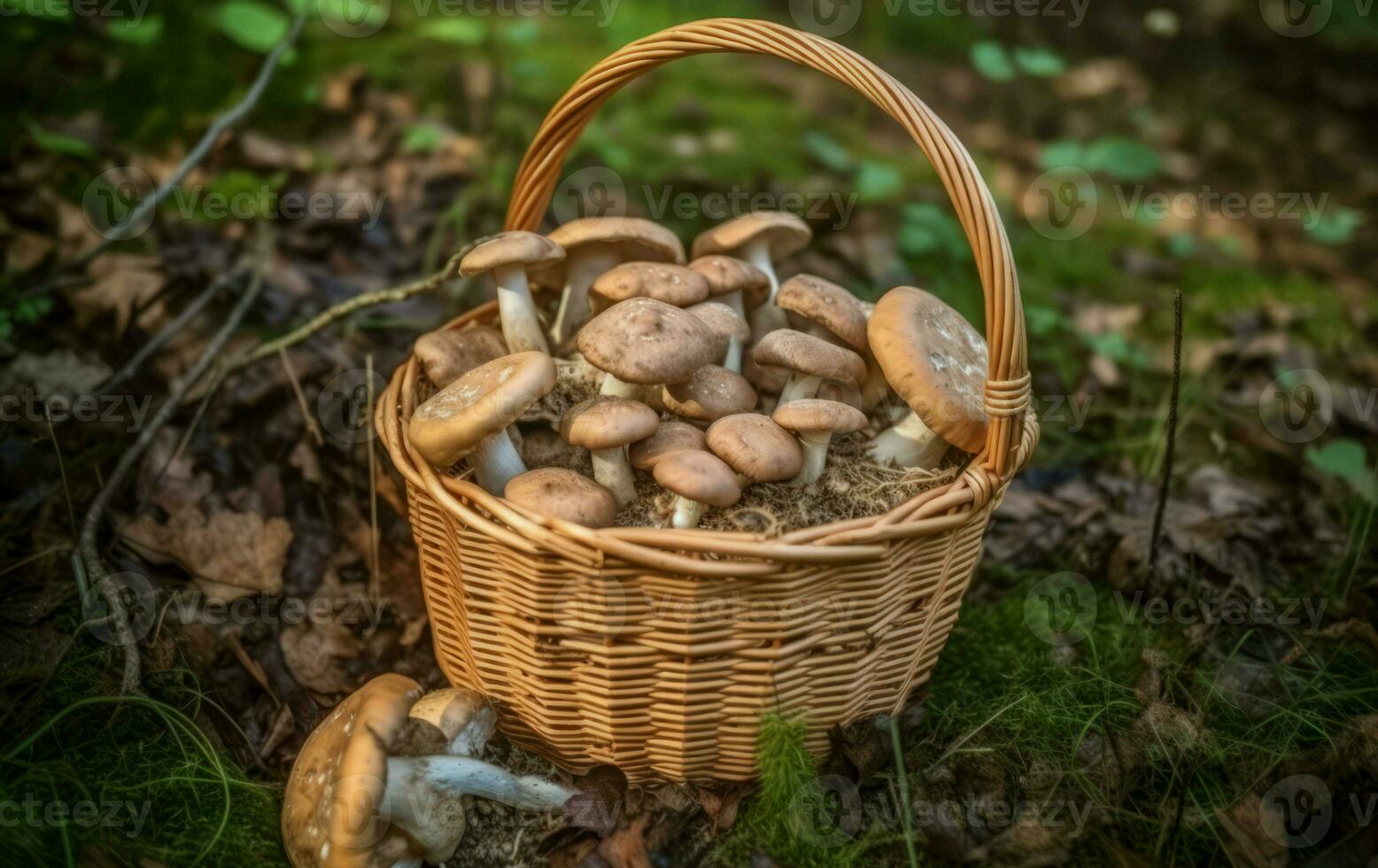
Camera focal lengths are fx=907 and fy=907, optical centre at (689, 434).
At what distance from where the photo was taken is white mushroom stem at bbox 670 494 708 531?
92.6 inches

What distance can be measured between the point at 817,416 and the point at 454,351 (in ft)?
3.53

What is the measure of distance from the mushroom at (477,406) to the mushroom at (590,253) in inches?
23.5

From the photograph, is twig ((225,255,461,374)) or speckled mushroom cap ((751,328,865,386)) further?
twig ((225,255,461,374))

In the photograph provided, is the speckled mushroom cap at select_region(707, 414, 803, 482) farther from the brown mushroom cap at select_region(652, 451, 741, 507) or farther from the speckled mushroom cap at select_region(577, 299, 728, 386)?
the speckled mushroom cap at select_region(577, 299, 728, 386)

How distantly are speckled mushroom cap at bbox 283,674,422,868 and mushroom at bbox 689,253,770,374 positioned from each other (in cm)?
133

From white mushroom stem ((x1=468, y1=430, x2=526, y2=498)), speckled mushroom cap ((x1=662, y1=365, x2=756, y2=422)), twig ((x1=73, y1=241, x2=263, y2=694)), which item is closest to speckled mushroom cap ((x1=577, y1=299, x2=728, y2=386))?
speckled mushroom cap ((x1=662, y1=365, x2=756, y2=422))

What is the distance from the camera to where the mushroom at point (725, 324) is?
8.41 ft

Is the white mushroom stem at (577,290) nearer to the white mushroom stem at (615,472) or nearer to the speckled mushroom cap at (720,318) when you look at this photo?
the speckled mushroom cap at (720,318)

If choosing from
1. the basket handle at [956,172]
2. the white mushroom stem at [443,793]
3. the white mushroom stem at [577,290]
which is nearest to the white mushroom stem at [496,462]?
the white mushroom stem at [577,290]

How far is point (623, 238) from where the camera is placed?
272 centimetres

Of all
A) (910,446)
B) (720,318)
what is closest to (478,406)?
(720,318)

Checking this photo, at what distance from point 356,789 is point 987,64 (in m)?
3.93

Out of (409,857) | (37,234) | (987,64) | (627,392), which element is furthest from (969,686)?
(37,234)

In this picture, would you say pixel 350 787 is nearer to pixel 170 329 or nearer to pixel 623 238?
pixel 623 238
